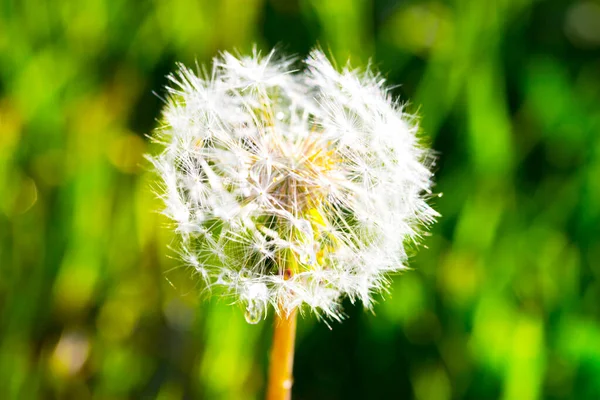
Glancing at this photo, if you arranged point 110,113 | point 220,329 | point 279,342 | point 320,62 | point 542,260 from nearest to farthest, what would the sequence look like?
point 279,342
point 320,62
point 220,329
point 542,260
point 110,113

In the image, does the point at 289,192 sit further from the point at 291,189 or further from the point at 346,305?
the point at 346,305

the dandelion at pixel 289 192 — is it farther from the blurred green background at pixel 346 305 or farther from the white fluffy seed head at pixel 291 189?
the blurred green background at pixel 346 305

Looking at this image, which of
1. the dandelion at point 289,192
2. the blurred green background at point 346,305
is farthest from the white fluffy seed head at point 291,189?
the blurred green background at point 346,305

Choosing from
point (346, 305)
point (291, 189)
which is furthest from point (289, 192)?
point (346, 305)

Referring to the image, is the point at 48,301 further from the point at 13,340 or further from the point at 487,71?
the point at 487,71

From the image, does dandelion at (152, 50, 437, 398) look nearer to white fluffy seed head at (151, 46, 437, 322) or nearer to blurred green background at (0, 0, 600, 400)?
white fluffy seed head at (151, 46, 437, 322)

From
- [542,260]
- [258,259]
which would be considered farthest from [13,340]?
[542,260]
